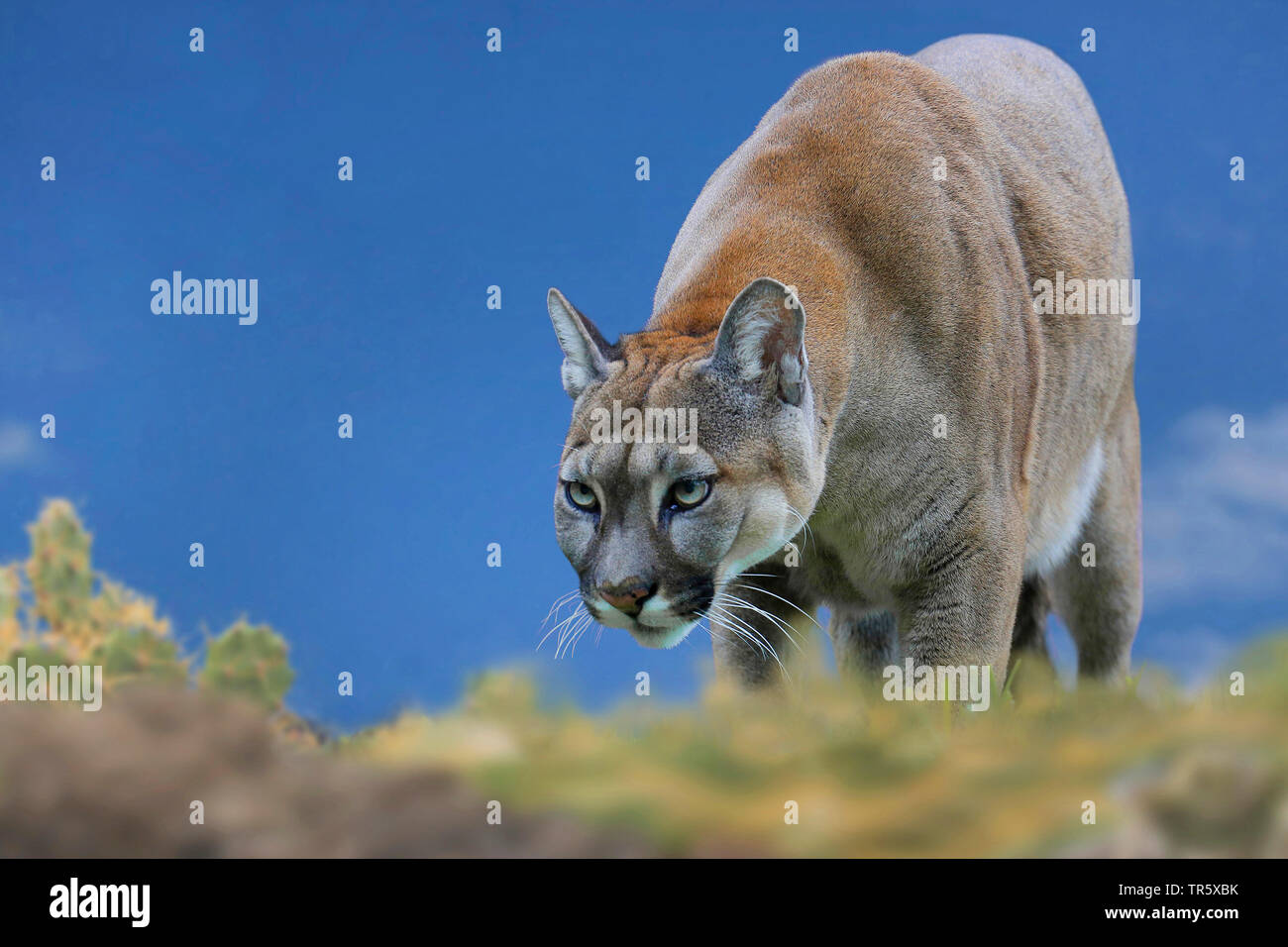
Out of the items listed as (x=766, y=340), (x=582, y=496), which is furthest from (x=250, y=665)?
(x=766, y=340)

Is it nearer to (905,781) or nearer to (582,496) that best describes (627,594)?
(582,496)

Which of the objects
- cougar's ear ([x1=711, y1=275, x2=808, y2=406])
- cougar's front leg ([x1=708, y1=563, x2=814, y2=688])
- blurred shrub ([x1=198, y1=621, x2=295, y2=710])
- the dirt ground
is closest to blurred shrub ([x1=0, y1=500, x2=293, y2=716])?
blurred shrub ([x1=198, y1=621, x2=295, y2=710])

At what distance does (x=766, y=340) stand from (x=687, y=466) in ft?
1.81

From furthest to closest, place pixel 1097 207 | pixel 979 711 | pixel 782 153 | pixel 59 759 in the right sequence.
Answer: pixel 1097 207, pixel 782 153, pixel 979 711, pixel 59 759

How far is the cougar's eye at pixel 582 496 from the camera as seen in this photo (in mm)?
4316

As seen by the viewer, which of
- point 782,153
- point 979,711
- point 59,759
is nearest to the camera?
point 59,759

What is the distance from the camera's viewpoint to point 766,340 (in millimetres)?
4293

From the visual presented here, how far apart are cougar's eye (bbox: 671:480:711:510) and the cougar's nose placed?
0.99ft

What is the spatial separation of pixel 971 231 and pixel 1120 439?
7.82ft

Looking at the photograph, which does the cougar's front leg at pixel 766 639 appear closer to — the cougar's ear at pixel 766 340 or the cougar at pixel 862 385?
the cougar at pixel 862 385

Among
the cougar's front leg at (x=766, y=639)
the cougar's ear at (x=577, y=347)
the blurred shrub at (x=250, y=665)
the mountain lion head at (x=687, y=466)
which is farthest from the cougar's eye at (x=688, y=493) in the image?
the cougar's front leg at (x=766, y=639)
